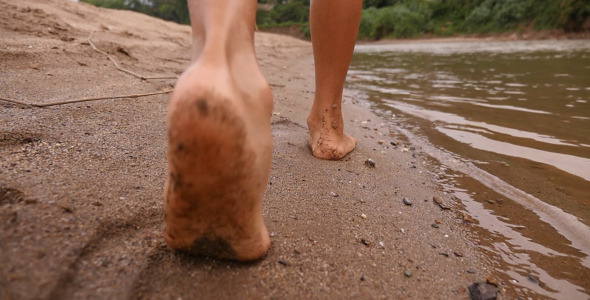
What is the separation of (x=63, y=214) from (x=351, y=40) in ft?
3.67

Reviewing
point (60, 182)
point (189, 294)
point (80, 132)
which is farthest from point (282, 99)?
point (189, 294)

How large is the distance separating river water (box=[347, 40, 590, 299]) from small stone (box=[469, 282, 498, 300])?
6cm

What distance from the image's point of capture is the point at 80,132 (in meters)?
1.13

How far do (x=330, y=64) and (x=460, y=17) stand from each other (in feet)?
77.7

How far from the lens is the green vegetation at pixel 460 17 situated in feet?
46.6

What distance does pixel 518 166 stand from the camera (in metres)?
1.49

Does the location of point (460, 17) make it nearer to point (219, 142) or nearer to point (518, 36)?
point (518, 36)

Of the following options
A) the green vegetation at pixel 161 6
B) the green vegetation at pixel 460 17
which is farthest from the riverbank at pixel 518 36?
the green vegetation at pixel 161 6

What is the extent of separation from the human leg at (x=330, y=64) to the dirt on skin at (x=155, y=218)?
0.07 meters

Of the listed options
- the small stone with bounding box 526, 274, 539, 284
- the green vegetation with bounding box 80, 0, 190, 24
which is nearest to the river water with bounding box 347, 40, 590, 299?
the small stone with bounding box 526, 274, 539, 284

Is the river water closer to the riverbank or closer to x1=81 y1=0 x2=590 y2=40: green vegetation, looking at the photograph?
the riverbank

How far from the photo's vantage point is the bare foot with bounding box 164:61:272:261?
1.74ft

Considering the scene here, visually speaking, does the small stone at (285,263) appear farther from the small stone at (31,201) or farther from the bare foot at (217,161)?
the small stone at (31,201)

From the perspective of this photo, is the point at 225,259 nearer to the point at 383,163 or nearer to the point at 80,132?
the point at 80,132
